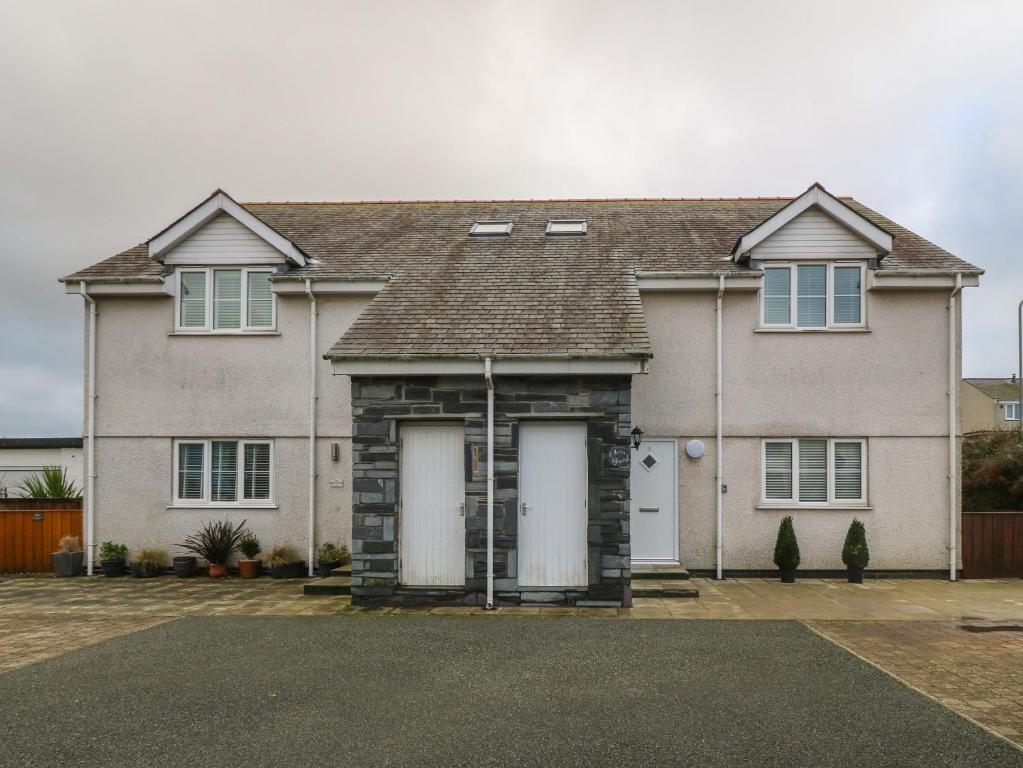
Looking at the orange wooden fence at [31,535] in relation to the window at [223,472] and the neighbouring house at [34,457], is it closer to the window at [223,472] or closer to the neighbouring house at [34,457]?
the window at [223,472]

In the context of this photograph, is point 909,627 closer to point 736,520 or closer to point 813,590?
point 813,590

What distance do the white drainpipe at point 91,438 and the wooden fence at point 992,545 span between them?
16.2 m

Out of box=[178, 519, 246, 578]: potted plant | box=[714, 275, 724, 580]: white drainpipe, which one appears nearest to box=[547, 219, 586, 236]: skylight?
box=[714, 275, 724, 580]: white drainpipe

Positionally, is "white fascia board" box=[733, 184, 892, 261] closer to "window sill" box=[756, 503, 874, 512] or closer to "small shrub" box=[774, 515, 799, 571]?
"window sill" box=[756, 503, 874, 512]

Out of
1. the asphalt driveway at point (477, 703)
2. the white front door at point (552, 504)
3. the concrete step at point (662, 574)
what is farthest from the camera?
the concrete step at point (662, 574)

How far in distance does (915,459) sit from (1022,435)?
6.44 meters

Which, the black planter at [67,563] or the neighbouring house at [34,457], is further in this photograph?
the neighbouring house at [34,457]

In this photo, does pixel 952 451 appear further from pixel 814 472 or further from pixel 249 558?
pixel 249 558

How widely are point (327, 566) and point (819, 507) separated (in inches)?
348

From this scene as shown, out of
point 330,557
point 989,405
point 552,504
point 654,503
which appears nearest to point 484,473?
point 552,504

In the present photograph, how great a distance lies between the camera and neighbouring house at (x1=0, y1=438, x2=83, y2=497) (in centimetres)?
2289

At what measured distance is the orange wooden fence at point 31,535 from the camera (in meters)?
14.5

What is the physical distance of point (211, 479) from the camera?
14.1 m

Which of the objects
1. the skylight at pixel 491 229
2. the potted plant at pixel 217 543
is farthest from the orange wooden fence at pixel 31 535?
the skylight at pixel 491 229
